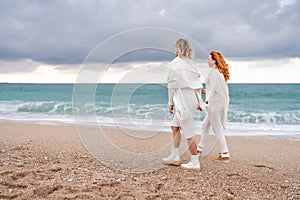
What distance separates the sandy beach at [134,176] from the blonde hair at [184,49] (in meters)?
1.68

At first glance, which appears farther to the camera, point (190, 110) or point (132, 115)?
point (132, 115)

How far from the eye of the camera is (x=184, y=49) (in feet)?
14.8

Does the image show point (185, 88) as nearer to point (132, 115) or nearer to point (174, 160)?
point (174, 160)

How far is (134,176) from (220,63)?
2.25 m

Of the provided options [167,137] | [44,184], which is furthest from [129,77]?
[167,137]

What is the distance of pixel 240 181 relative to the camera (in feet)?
13.7

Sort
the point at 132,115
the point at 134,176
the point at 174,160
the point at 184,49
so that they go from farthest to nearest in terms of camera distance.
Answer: the point at 132,115
the point at 174,160
the point at 184,49
the point at 134,176

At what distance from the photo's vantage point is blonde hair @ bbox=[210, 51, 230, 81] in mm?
5086

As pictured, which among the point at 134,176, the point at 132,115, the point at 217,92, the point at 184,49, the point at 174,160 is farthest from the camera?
the point at 132,115

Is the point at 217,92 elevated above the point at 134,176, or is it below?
above

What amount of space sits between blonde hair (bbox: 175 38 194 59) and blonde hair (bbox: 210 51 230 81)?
70cm

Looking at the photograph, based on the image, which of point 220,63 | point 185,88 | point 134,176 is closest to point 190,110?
point 185,88

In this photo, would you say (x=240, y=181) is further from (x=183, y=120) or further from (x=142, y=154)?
(x=142, y=154)

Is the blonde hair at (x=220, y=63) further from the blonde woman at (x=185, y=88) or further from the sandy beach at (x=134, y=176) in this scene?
the sandy beach at (x=134, y=176)
